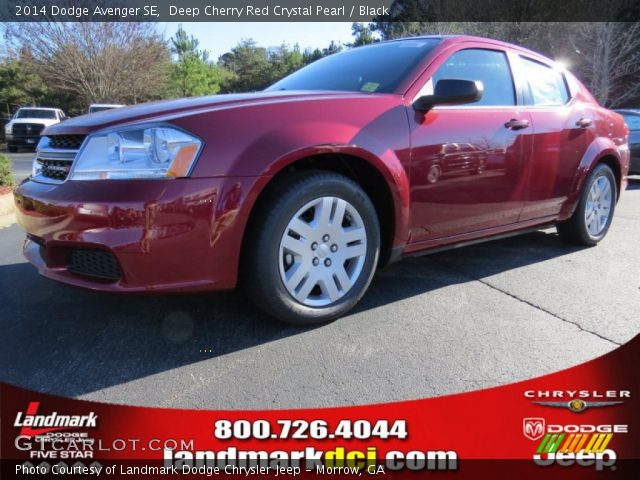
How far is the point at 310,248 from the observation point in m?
2.44

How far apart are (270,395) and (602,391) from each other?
135 centimetres

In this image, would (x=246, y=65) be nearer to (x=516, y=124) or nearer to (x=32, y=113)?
(x=32, y=113)

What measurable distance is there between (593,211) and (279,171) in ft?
10.2

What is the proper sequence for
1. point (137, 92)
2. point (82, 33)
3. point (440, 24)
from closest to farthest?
point (440, 24), point (82, 33), point (137, 92)

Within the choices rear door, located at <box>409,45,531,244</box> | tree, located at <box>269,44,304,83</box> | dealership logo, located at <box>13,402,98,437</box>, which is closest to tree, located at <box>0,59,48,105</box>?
tree, located at <box>269,44,304,83</box>

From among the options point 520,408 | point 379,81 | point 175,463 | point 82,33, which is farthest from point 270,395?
point 82,33

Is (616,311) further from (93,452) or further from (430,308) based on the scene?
(93,452)

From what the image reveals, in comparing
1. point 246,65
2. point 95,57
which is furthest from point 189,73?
point 246,65

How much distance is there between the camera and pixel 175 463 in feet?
5.32

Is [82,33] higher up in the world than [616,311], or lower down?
higher up

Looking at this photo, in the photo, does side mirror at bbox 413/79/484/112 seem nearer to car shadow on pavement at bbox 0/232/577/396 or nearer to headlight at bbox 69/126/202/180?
car shadow on pavement at bbox 0/232/577/396

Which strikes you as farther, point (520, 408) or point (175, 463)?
point (520, 408)

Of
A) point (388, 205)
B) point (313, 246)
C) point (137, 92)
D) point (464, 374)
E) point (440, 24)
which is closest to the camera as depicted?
point (464, 374)

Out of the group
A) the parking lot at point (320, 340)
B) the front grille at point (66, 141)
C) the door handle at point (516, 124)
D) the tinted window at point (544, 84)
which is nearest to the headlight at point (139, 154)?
the front grille at point (66, 141)
